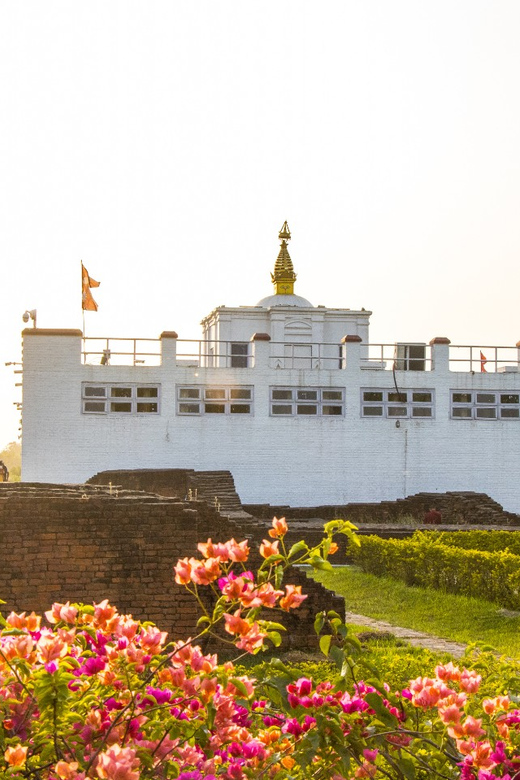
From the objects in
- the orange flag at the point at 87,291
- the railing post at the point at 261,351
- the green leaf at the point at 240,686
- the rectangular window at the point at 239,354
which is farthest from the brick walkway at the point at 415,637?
the rectangular window at the point at 239,354

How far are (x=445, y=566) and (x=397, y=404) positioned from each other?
1667cm

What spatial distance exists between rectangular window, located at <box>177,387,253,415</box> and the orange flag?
14.4 ft

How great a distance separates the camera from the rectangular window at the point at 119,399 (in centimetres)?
3278

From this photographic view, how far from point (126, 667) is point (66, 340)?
2894cm

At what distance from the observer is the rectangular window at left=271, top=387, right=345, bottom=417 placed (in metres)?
33.9

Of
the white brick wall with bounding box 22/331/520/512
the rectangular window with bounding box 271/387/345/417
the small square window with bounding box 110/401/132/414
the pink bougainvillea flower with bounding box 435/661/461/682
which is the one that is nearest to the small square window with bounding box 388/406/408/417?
the white brick wall with bounding box 22/331/520/512

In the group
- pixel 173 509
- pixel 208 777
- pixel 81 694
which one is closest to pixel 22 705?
pixel 81 694

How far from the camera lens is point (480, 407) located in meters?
35.4

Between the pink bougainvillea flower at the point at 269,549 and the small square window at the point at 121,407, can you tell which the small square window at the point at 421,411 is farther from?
the pink bougainvillea flower at the point at 269,549

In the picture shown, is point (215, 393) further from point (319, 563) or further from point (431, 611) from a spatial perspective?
point (319, 563)

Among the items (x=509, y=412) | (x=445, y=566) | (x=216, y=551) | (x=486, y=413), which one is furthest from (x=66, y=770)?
(x=509, y=412)

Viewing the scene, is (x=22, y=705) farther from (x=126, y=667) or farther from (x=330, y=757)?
(x=330, y=757)

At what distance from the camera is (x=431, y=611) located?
53.7ft

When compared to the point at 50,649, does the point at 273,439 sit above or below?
above
